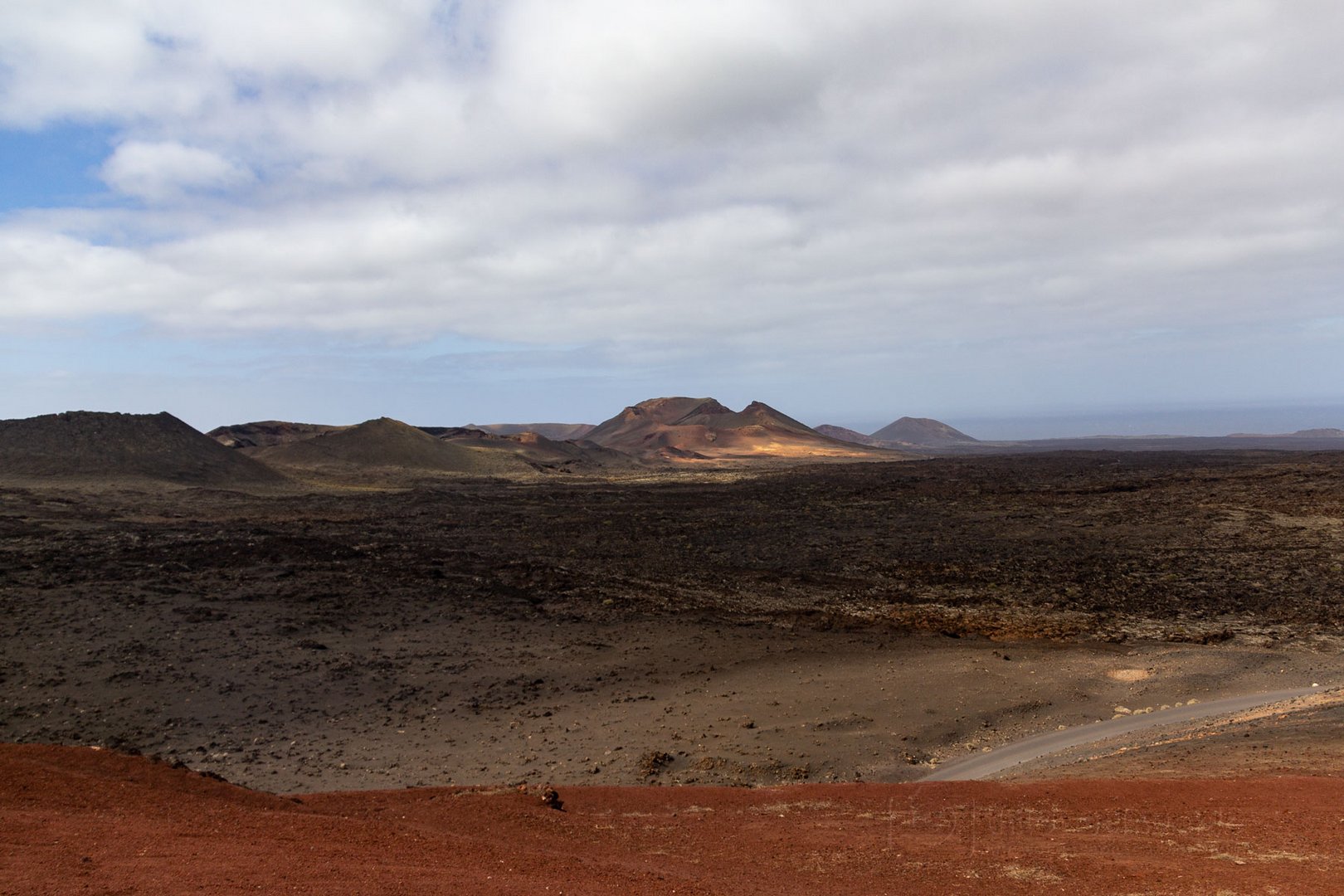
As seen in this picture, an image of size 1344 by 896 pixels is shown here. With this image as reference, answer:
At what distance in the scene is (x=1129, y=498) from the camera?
38.5 meters

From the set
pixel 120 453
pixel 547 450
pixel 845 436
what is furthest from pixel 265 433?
pixel 845 436

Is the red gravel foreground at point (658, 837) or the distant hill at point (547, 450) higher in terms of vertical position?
the distant hill at point (547, 450)

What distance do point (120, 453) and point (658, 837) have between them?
4850cm

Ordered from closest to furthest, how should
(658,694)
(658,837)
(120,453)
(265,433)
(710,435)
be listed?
(658,837) → (658,694) → (120,453) → (265,433) → (710,435)

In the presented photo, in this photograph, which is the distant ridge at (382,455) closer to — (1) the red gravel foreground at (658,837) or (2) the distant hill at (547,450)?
(2) the distant hill at (547,450)

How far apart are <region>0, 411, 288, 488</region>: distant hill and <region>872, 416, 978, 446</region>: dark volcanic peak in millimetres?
131209

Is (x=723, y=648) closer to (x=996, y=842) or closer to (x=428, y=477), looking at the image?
(x=996, y=842)

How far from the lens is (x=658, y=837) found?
25.5ft

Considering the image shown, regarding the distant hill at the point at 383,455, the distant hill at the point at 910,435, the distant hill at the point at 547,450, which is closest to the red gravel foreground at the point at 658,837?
the distant hill at the point at 383,455

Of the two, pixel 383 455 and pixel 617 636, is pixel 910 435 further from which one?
pixel 617 636

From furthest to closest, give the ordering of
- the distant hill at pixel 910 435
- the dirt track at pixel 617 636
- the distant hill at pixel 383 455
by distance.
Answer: the distant hill at pixel 910 435
the distant hill at pixel 383 455
the dirt track at pixel 617 636

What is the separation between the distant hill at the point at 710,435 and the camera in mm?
107312

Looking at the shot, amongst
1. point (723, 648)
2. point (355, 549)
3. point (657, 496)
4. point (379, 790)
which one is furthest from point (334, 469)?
point (379, 790)

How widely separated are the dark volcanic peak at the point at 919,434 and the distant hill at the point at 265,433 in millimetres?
108687
